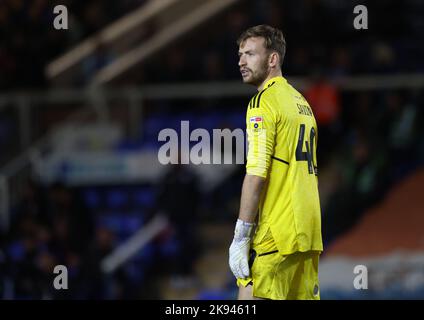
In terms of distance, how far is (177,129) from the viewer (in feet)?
45.5

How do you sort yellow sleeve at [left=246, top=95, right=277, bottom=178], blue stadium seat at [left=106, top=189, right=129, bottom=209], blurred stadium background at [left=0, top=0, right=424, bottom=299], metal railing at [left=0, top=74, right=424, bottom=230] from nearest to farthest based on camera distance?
1. yellow sleeve at [left=246, top=95, right=277, bottom=178]
2. blurred stadium background at [left=0, top=0, right=424, bottom=299]
3. metal railing at [left=0, top=74, right=424, bottom=230]
4. blue stadium seat at [left=106, top=189, right=129, bottom=209]

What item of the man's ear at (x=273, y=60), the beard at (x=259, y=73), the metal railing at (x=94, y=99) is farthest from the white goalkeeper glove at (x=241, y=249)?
the metal railing at (x=94, y=99)

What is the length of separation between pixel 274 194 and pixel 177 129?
7895 millimetres

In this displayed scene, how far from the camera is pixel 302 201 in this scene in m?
6.03

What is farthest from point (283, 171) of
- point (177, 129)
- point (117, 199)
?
point (117, 199)

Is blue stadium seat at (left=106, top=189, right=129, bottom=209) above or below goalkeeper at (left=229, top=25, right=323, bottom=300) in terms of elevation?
above

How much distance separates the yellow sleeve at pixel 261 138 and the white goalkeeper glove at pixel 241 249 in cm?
31

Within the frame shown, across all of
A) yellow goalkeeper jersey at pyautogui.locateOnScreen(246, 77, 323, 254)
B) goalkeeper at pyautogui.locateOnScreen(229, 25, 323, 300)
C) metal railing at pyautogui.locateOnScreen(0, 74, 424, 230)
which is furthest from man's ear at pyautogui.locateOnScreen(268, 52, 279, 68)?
metal railing at pyautogui.locateOnScreen(0, 74, 424, 230)

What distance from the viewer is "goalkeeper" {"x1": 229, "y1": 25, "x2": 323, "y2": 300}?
596 centimetres

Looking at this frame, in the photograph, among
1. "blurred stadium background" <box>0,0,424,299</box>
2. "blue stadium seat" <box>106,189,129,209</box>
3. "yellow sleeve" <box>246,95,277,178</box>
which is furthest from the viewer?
"blue stadium seat" <box>106,189,129,209</box>

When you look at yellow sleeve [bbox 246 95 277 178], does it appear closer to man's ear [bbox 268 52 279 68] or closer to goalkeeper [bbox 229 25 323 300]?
goalkeeper [bbox 229 25 323 300]

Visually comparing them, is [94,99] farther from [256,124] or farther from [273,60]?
[256,124]
